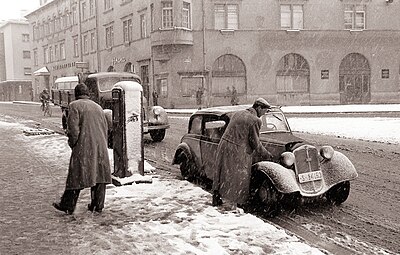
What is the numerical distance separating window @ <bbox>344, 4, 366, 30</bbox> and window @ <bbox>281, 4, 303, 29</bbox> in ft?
11.4

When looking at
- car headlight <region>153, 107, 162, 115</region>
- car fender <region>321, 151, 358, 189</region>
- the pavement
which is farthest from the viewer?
car headlight <region>153, 107, 162, 115</region>

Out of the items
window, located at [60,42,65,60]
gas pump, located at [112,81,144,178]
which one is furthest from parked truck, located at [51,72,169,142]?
window, located at [60,42,65,60]

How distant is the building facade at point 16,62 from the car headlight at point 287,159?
236 ft

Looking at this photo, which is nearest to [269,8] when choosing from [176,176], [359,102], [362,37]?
[362,37]

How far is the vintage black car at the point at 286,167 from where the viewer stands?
20.8 feet

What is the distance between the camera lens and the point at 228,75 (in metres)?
33.0

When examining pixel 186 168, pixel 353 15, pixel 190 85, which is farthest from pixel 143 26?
pixel 186 168

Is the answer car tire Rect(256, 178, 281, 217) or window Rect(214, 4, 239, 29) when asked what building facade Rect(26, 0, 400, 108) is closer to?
window Rect(214, 4, 239, 29)

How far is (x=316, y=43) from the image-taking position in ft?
112

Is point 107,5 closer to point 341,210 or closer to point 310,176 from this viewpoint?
point 310,176

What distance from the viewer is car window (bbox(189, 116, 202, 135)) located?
27.3 ft

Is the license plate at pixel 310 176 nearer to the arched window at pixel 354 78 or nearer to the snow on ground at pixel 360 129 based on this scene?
the snow on ground at pixel 360 129

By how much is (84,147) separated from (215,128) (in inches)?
98.2

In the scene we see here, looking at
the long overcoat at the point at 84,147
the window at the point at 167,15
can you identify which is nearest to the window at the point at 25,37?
the window at the point at 167,15
